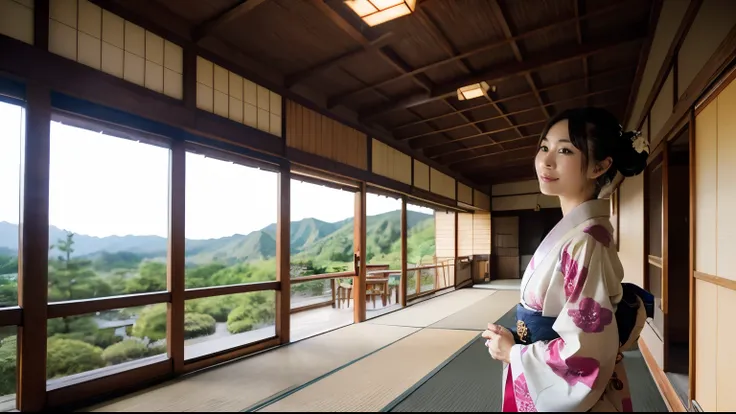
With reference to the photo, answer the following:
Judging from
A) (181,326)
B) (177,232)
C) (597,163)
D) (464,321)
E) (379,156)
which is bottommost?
(464,321)

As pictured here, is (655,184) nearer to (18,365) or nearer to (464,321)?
(464,321)

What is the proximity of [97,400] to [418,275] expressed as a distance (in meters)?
5.95

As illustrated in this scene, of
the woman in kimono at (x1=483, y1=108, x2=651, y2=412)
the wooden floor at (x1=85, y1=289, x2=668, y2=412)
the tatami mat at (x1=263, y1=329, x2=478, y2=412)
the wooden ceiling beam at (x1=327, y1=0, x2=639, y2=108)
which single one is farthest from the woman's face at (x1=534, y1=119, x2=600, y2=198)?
the wooden ceiling beam at (x1=327, y1=0, x2=639, y2=108)

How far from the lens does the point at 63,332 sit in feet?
8.29

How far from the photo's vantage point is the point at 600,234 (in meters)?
0.84

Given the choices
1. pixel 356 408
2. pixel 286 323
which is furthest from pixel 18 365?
pixel 286 323

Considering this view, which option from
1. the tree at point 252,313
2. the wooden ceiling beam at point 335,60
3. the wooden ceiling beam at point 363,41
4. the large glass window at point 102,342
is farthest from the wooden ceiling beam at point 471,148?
the large glass window at point 102,342

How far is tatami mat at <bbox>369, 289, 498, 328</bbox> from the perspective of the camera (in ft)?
17.8

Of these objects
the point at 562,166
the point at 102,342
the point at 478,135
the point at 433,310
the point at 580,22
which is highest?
the point at 580,22

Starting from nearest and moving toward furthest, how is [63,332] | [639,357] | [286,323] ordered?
[63,332] → [639,357] → [286,323]

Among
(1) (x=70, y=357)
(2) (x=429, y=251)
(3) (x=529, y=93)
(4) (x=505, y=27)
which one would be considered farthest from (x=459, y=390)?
(2) (x=429, y=251)

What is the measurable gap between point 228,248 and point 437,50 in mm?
2708

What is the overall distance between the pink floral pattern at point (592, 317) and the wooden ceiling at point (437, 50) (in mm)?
2846

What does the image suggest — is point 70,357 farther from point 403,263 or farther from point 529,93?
point 529,93
